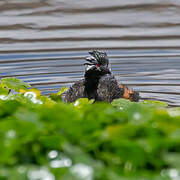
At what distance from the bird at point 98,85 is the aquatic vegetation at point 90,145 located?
501 cm

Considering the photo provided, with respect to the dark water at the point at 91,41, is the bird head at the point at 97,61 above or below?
above

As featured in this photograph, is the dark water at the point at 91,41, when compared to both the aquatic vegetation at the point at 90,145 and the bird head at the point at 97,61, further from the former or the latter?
the aquatic vegetation at the point at 90,145

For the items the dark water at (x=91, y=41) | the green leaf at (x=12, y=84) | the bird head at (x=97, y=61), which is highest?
the green leaf at (x=12, y=84)

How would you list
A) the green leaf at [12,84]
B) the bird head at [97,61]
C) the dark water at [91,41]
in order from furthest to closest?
the dark water at [91,41] → the bird head at [97,61] → the green leaf at [12,84]

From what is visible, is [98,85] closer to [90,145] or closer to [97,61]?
[97,61]

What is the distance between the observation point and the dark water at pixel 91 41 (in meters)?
10.9

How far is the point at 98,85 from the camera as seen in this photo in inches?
359

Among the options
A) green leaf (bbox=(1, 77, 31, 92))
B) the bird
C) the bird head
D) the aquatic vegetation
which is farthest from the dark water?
the aquatic vegetation

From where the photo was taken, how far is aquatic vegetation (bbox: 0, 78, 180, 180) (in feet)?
10.0

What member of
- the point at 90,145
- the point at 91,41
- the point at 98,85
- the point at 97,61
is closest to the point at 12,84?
the point at 90,145

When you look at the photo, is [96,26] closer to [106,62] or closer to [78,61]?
[78,61]

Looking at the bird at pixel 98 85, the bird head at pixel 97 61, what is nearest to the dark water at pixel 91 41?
the bird at pixel 98 85

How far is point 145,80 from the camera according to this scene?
10.8 metres

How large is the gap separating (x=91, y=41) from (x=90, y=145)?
31.5ft
